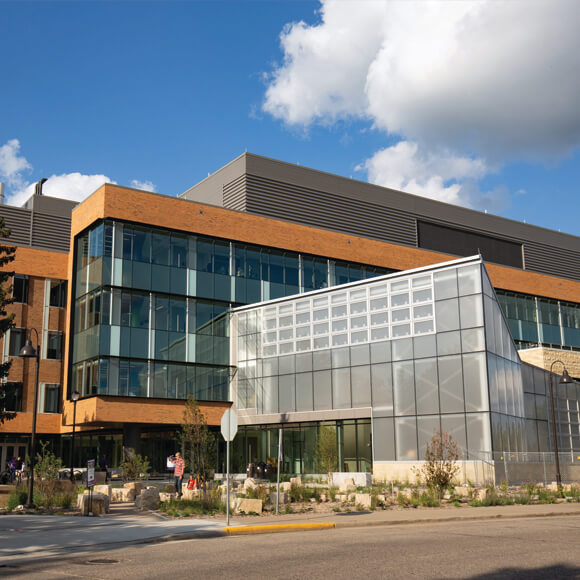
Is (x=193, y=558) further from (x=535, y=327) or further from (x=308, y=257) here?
(x=535, y=327)

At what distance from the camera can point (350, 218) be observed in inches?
2384

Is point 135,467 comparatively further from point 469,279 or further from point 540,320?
point 540,320

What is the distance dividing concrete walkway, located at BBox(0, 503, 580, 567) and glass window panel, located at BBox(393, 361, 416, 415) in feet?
43.7

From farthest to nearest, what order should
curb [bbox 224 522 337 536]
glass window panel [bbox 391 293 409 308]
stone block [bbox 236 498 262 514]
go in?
glass window panel [bbox 391 293 409 308] → stone block [bbox 236 498 262 514] → curb [bbox 224 522 337 536]

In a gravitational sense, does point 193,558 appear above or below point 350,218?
below

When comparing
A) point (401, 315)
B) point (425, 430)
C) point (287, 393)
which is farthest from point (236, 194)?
point (425, 430)

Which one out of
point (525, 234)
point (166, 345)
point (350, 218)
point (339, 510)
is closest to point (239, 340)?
point (166, 345)

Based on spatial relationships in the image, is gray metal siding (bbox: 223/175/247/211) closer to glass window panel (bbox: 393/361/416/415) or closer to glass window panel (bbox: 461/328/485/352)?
glass window panel (bbox: 393/361/416/415)

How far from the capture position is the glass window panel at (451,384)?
34969 mm

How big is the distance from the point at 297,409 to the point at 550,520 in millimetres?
24029

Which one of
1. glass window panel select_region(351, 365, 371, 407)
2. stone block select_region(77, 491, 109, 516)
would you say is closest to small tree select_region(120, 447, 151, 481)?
stone block select_region(77, 491, 109, 516)

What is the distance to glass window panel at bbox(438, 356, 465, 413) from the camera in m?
35.0

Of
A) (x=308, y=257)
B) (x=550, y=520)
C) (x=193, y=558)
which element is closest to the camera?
(x=193, y=558)

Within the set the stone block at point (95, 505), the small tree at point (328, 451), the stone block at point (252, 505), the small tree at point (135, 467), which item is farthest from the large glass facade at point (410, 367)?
the stone block at point (95, 505)
